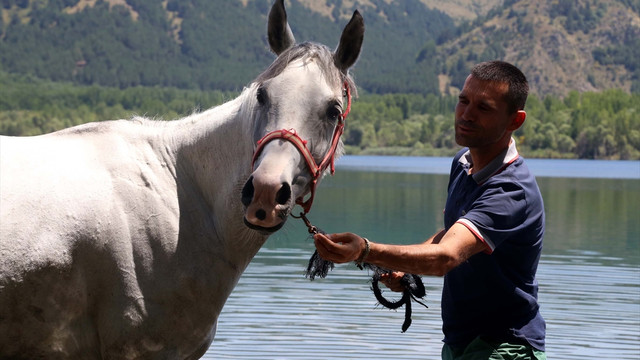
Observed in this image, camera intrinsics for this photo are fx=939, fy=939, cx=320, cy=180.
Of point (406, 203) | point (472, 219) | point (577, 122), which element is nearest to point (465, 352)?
point (472, 219)

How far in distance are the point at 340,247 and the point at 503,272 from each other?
119cm

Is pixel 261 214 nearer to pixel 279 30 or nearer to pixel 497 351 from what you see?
pixel 279 30

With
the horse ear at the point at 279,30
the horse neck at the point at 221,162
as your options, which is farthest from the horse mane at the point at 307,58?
the horse neck at the point at 221,162

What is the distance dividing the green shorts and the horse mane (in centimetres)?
161

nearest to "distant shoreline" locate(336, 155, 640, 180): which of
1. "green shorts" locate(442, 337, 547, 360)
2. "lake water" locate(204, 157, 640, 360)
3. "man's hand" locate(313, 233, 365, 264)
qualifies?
"lake water" locate(204, 157, 640, 360)

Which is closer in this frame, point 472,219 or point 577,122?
point 472,219

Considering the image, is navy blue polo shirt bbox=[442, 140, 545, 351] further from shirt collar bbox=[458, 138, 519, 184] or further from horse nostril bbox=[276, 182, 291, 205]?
horse nostril bbox=[276, 182, 291, 205]

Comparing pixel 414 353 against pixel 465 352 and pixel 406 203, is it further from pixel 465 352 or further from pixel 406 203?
pixel 406 203

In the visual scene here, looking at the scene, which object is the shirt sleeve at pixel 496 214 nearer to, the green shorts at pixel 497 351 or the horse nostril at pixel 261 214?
the green shorts at pixel 497 351

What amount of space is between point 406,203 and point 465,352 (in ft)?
131

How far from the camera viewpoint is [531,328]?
16.5ft

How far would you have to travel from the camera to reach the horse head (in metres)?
4.55

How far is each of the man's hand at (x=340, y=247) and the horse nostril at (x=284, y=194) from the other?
30 centimetres

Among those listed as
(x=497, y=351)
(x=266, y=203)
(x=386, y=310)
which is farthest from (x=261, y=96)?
(x=386, y=310)
